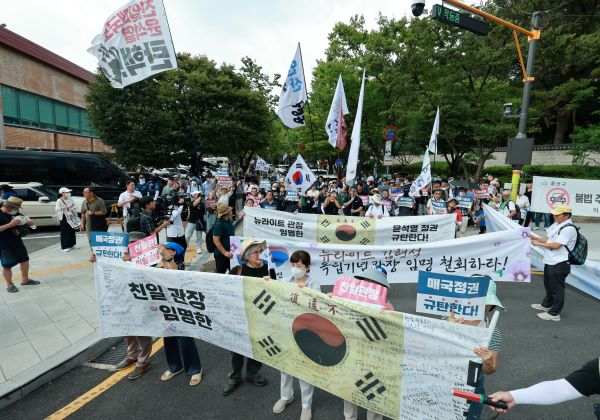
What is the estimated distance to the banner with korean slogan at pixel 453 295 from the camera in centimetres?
293

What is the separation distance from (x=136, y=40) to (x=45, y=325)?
540cm

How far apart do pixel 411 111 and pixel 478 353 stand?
61.4 ft

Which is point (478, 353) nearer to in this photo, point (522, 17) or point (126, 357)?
point (126, 357)

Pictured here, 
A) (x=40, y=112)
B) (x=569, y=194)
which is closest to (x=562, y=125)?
(x=569, y=194)

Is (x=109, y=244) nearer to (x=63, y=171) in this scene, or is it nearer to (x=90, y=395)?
(x=90, y=395)

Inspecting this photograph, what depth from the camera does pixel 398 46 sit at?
18828mm

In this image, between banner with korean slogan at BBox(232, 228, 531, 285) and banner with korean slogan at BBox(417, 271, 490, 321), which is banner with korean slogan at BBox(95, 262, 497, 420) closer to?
banner with korean slogan at BBox(417, 271, 490, 321)

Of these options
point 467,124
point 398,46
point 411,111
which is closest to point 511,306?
point 467,124

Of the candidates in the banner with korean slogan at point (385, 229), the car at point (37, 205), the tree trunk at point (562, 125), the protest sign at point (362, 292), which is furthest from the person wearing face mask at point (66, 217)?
the tree trunk at point (562, 125)

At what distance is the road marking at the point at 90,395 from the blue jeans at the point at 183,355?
593 mm

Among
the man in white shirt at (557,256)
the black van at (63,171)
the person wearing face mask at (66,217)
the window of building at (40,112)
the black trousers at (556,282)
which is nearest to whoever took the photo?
Answer: the man in white shirt at (557,256)

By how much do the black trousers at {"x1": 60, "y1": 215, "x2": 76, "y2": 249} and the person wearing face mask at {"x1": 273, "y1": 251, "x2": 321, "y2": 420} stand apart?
27.2 ft

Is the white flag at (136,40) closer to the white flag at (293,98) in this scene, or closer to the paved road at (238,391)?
the white flag at (293,98)

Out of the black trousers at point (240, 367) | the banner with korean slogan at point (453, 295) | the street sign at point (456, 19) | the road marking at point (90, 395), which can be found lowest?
the road marking at point (90, 395)
